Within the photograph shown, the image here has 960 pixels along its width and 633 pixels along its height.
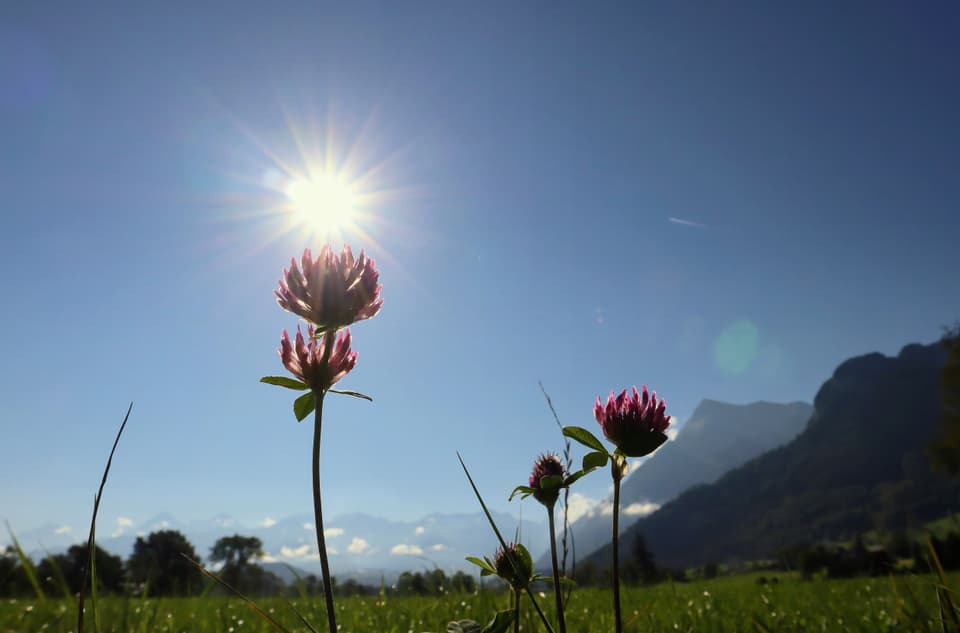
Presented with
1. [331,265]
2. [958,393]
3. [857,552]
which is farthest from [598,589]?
[958,393]

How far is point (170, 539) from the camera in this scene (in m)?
38.2

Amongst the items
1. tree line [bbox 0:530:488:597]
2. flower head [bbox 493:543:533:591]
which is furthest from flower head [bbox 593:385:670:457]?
tree line [bbox 0:530:488:597]

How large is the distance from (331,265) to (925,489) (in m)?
236

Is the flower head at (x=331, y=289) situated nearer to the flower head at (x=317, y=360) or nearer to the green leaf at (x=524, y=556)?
the flower head at (x=317, y=360)

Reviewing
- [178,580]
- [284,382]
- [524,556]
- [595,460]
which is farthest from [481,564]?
[178,580]

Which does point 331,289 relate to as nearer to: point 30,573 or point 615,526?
A: point 615,526

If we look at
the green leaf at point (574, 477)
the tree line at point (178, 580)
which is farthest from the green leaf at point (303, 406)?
the green leaf at point (574, 477)

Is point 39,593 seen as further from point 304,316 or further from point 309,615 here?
point 309,615

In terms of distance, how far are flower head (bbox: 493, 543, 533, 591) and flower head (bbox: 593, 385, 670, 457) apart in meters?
0.63

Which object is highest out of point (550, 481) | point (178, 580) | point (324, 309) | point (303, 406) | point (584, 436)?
point (324, 309)

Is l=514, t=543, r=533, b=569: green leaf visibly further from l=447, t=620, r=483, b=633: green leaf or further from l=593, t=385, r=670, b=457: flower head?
l=593, t=385, r=670, b=457: flower head

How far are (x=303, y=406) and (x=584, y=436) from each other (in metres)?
1.08

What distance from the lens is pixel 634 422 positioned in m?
1.95

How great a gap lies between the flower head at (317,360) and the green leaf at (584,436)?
2.80 ft
